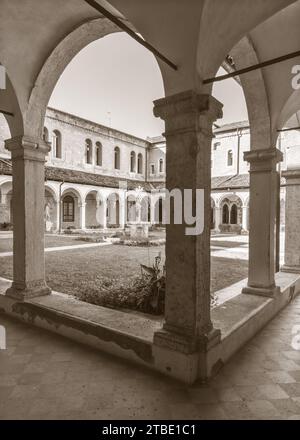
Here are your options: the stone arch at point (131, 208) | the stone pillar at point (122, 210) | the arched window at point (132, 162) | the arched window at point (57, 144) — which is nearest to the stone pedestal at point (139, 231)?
the stone pillar at point (122, 210)

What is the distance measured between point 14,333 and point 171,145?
10.4ft

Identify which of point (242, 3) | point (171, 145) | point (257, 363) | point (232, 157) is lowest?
point (257, 363)

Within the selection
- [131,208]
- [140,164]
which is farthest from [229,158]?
[131,208]

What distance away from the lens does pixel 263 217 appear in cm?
466

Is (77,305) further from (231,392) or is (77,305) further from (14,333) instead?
(231,392)

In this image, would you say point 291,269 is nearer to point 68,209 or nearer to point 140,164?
point 68,209

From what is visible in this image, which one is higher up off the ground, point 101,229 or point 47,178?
point 47,178

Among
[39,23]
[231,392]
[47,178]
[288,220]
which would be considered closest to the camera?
[231,392]

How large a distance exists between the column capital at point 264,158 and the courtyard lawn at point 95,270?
2579 millimetres

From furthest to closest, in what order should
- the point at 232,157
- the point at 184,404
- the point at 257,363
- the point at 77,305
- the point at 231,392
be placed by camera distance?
the point at 232,157, the point at 77,305, the point at 257,363, the point at 231,392, the point at 184,404

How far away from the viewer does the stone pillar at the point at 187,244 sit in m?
2.76

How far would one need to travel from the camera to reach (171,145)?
2875mm

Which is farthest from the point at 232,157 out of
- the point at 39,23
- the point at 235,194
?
the point at 39,23

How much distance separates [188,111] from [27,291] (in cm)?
348
